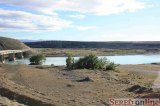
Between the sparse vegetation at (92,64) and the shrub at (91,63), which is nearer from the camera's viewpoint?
the sparse vegetation at (92,64)

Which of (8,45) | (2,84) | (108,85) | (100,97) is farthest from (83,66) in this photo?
(8,45)

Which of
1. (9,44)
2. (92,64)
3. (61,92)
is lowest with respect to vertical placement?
(61,92)

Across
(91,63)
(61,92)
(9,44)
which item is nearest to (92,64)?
(91,63)

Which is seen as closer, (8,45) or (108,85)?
(108,85)

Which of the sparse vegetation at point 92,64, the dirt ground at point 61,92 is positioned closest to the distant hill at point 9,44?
the sparse vegetation at point 92,64

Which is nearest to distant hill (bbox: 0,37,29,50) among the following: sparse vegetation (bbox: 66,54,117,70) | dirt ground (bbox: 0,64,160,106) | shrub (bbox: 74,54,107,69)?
sparse vegetation (bbox: 66,54,117,70)

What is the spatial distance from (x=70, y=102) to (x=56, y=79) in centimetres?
1330

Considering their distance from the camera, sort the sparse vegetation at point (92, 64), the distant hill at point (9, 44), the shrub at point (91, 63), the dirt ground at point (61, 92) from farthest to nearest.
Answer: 1. the distant hill at point (9, 44)
2. the shrub at point (91, 63)
3. the sparse vegetation at point (92, 64)
4. the dirt ground at point (61, 92)

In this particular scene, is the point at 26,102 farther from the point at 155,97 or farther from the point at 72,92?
the point at 155,97

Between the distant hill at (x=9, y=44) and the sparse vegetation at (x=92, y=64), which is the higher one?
the distant hill at (x=9, y=44)

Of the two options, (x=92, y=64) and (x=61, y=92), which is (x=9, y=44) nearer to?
(x=92, y=64)

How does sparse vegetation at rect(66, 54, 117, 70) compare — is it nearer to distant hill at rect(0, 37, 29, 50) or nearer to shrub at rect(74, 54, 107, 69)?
shrub at rect(74, 54, 107, 69)

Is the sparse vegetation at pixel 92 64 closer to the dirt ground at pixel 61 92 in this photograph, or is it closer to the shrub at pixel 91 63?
the shrub at pixel 91 63

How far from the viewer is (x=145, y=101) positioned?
21.4 metres
